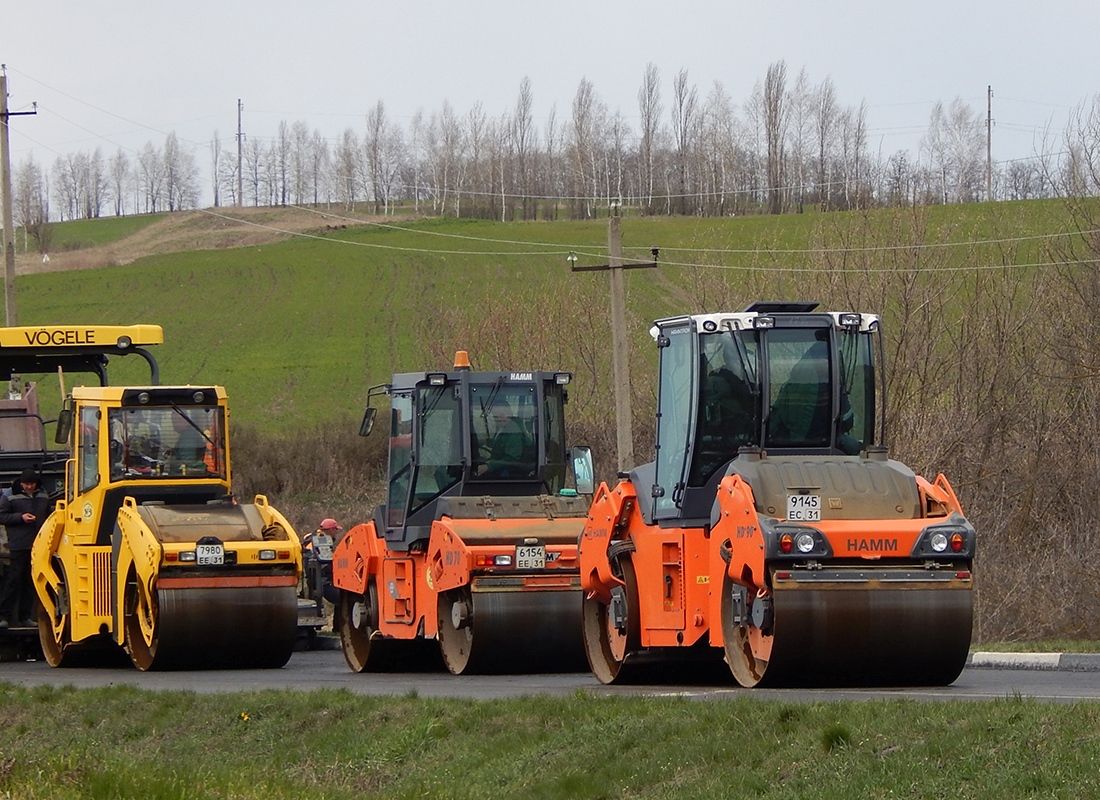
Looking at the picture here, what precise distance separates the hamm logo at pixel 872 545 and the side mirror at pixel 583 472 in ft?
22.0

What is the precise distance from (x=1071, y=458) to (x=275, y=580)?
690 inches

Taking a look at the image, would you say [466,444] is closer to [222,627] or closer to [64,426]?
[222,627]

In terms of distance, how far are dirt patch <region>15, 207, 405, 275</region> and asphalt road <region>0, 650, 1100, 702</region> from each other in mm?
64116

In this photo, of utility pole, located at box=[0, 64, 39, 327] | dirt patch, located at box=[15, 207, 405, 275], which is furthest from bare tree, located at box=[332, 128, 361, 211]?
utility pole, located at box=[0, 64, 39, 327]

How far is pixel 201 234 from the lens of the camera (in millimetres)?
93000

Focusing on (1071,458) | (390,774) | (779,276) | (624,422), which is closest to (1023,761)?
(390,774)

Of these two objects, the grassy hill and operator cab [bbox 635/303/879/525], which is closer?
operator cab [bbox 635/303/879/525]

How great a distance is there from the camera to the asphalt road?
10.4 meters

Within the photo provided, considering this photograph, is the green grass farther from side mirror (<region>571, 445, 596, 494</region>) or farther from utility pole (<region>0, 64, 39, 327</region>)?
utility pole (<region>0, 64, 39, 327</region>)

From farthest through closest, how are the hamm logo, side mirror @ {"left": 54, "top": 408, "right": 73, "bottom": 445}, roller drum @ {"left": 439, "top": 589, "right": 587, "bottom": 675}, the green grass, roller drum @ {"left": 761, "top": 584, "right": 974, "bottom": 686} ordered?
side mirror @ {"left": 54, "top": 408, "right": 73, "bottom": 445}, roller drum @ {"left": 439, "top": 589, "right": 587, "bottom": 675}, the hamm logo, roller drum @ {"left": 761, "top": 584, "right": 974, "bottom": 686}, the green grass

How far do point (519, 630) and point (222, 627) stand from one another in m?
3.14

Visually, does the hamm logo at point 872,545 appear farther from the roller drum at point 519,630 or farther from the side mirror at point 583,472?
the side mirror at point 583,472

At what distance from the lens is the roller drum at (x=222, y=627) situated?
16.1m

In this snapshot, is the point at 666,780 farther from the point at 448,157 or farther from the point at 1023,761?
the point at 448,157
